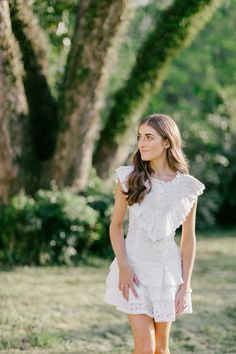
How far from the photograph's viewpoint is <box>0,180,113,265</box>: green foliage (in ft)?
29.4

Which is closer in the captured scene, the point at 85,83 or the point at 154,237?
the point at 154,237

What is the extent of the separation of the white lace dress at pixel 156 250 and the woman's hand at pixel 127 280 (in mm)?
33

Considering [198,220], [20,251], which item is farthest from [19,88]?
[198,220]

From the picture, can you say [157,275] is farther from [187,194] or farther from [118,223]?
[187,194]

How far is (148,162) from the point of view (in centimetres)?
378

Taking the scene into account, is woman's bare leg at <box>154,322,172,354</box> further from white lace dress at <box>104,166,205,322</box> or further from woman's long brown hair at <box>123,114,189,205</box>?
woman's long brown hair at <box>123,114,189,205</box>

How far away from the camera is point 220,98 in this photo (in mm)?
16359

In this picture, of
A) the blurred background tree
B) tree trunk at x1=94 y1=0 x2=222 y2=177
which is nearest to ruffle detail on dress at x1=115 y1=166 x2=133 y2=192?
the blurred background tree

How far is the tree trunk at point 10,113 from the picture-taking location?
8.02m

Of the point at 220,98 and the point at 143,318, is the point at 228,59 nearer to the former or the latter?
the point at 220,98

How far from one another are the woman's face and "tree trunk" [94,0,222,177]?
6066 millimetres

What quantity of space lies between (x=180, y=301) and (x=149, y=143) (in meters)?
0.93

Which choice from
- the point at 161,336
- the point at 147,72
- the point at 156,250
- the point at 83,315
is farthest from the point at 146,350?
the point at 147,72

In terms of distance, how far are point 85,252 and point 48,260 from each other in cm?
68
